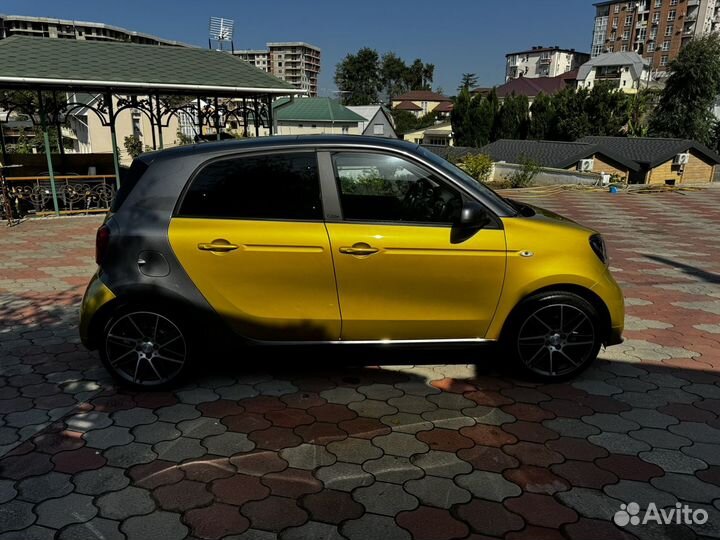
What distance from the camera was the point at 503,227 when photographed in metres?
3.59

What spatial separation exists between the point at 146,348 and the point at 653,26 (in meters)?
122

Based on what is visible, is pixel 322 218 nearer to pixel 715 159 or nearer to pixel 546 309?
pixel 546 309

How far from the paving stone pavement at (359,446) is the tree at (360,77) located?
11289cm

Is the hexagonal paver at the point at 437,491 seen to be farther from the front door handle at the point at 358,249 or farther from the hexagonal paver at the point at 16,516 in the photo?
the hexagonal paver at the point at 16,516

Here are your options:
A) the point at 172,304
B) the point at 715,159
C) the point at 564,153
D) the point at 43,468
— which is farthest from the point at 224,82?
the point at 715,159

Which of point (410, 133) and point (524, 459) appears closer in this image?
point (524, 459)

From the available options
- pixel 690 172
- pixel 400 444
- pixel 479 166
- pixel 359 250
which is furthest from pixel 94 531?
pixel 690 172

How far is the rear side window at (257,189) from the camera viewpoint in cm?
355

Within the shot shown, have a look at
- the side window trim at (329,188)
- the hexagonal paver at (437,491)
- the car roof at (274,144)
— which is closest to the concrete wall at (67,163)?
the car roof at (274,144)

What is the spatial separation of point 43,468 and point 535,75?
5893 inches

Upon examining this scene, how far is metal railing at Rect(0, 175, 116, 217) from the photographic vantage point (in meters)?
11.5

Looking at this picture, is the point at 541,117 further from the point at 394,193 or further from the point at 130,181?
the point at 130,181

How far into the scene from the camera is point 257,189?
141 inches

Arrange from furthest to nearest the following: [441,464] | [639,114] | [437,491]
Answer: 1. [639,114]
2. [441,464]
3. [437,491]
